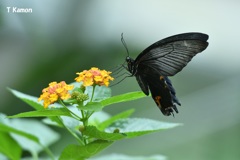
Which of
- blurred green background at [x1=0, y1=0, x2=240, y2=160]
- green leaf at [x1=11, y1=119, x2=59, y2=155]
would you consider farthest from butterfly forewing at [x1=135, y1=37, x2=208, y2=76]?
blurred green background at [x1=0, y1=0, x2=240, y2=160]

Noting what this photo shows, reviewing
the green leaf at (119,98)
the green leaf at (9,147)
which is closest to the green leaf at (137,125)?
the green leaf at (119,98)

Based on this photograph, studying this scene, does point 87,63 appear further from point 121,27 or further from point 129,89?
point 121,27

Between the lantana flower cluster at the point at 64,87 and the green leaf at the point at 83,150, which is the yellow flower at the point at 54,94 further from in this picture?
the green leaf at the point at 83,150

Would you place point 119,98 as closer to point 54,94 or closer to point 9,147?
point 54,94

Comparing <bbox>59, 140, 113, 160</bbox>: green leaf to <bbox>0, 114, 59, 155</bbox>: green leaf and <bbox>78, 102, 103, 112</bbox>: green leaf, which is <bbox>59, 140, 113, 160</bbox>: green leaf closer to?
<bbox>78, 102, 103, 112</bbox>: green leaf

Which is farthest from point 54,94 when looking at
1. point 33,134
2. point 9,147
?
point 33,134

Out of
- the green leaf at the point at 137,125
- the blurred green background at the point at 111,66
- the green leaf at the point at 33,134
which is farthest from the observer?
the blurred green background at the point at 111,66
